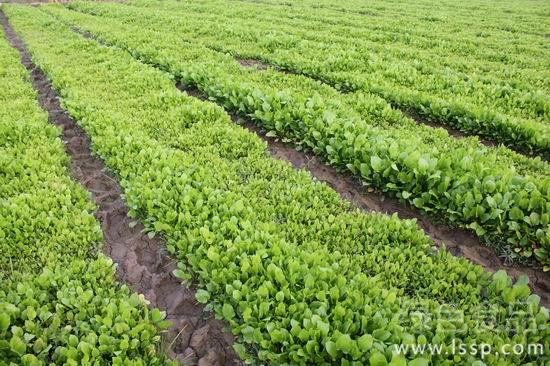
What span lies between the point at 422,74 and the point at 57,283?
480 inches

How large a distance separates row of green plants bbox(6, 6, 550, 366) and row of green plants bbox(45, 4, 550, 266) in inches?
36.6

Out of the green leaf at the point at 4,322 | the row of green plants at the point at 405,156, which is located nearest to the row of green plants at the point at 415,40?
the row of green plants at the point at 405,156

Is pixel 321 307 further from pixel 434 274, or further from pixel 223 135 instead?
pixel 223 135

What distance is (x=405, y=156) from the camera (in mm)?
6742

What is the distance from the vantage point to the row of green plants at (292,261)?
13.1ft

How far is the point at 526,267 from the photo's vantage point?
548 centimetres

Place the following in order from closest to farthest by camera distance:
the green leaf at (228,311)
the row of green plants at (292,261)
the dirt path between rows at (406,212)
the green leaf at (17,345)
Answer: the green leaf at (17,345)
the row of green plants at (292,261)
the green leaf at (228,311)
the dirt path between rows at (406,212)

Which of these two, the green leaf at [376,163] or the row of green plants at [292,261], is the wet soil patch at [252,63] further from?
the green leaf at [376,163]

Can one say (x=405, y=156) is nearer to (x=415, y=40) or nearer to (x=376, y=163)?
(x=376, y=163)

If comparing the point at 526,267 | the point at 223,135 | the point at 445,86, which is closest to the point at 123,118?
the point at 223,135

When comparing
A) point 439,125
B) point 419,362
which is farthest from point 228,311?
point 439,125

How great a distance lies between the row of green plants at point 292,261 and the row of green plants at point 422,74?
4761mm

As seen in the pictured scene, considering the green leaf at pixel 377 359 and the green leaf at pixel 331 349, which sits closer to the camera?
the green leaf at pixel 377 359

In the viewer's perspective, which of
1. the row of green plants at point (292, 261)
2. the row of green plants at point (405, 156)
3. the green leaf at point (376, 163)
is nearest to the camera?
the row of green plants at point (292, 261)
